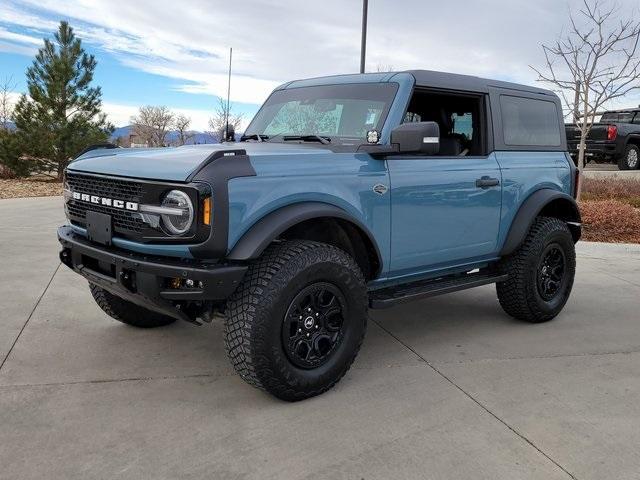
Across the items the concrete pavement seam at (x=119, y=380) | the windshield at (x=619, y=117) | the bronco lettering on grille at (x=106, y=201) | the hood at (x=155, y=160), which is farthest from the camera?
the windshield at (x=619, y=117)

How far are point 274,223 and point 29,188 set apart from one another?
540 inches

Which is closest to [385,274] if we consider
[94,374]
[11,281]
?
[94,374]

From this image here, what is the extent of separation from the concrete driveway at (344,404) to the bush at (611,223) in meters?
4.68

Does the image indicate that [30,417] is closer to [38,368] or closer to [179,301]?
[38,368]

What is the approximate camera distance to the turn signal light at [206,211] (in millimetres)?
2793

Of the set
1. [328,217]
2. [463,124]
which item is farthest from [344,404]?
[463,124]

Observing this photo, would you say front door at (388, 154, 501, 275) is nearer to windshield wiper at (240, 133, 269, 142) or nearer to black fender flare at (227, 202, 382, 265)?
black fender flare at (227, 202, 382, 265)

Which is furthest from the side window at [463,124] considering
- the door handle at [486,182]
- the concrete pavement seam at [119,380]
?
the concrete pavement seam at [119,380]

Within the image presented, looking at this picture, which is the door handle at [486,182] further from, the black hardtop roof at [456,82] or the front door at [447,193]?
the black hardtop roof at [456,82]

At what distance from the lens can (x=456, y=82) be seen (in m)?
4.20

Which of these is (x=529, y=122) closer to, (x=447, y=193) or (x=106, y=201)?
(x=447, y=193)

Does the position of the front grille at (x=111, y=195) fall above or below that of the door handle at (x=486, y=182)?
below

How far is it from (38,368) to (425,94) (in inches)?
121

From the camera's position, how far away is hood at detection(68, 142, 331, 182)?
292 cm
